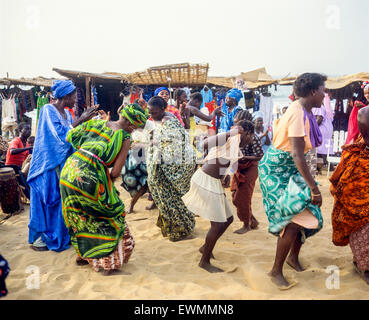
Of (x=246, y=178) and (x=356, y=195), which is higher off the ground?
(x=356, y=195)

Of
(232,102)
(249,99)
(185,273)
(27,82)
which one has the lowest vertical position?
(185,273)

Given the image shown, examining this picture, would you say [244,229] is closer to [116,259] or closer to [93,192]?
[116,259]

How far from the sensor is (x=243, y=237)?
4574mm

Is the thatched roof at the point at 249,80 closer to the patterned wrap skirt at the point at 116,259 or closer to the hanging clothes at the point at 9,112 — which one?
the hanging clothes at the point at 9,112

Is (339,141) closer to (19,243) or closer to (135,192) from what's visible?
(135,192)

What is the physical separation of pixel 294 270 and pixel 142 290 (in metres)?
Result: 1.70

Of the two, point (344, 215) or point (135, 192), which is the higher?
point (344, 215)

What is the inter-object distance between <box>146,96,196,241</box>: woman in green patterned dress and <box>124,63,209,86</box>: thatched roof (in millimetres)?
4426

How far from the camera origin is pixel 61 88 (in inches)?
160

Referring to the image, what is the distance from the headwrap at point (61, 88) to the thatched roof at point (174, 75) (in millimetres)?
4800

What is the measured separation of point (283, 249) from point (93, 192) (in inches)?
77.5

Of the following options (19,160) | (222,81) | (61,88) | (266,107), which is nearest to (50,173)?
(61,88)

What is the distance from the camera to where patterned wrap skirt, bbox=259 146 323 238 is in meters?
2.89
